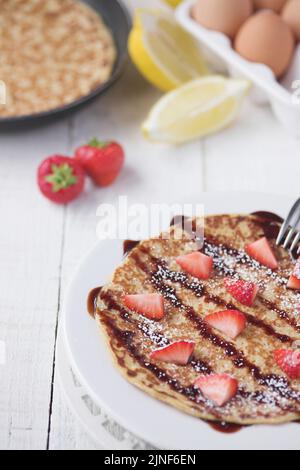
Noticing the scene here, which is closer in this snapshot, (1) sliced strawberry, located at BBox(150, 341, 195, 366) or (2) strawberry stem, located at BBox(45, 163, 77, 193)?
(1) sliced strawberry, located at BBox(150, 341, 195, 366)

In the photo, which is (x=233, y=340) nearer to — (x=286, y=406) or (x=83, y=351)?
(x=286, y=406)

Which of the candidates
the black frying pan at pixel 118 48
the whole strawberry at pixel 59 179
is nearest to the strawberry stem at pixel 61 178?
the whole strawberry at pixel 59 179

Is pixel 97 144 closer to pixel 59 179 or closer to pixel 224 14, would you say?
pixel 59 179

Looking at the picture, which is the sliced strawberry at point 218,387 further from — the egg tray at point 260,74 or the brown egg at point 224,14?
the brown egg at point 224,14

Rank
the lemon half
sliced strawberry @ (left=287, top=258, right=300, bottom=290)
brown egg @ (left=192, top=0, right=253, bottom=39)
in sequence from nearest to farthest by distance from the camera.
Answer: sliced strawberry @ (left=287, top=258, right=300, bottom=290) < brown egg @ (left=192, top=0, right=253, bottom=39) < the lemon half

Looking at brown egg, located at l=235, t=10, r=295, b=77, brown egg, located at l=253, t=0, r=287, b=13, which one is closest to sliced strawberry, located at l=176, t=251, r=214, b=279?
brown egg, located at l=235, t=10, r=295, b=77

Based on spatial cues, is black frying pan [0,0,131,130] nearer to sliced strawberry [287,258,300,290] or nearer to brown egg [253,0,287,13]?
brown egg [253,0,287,13]
